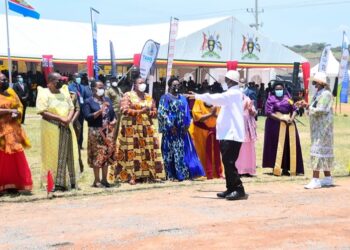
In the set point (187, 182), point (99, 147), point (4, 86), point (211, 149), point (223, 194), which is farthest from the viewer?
point (211, 149)

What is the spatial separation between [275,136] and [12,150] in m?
4.85

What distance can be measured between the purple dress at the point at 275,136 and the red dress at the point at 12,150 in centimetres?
447

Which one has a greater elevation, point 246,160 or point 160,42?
point 160,42

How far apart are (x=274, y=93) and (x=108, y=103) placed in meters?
3.24

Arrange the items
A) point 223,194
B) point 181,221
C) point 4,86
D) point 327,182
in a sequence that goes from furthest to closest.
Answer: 1. point 327,182
2. point 4,86
3. point 223,194
4. point 181,221

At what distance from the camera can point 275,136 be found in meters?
11.1

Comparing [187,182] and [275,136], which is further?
[275,136]

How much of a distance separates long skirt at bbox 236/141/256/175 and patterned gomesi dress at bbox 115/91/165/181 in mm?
1629

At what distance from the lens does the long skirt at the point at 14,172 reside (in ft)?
28.1

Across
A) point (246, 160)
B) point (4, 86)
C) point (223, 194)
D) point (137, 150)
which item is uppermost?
point (4, 86)

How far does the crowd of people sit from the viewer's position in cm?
834

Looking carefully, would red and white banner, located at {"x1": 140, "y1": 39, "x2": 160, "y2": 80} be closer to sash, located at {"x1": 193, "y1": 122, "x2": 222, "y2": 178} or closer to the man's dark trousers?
sash, located at {"x1": 193, "y1": 122, "x2": 222, "y2": 178}

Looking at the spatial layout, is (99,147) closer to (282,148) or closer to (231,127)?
(231,127)

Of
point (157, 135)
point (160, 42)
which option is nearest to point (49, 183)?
point (157, 135)
